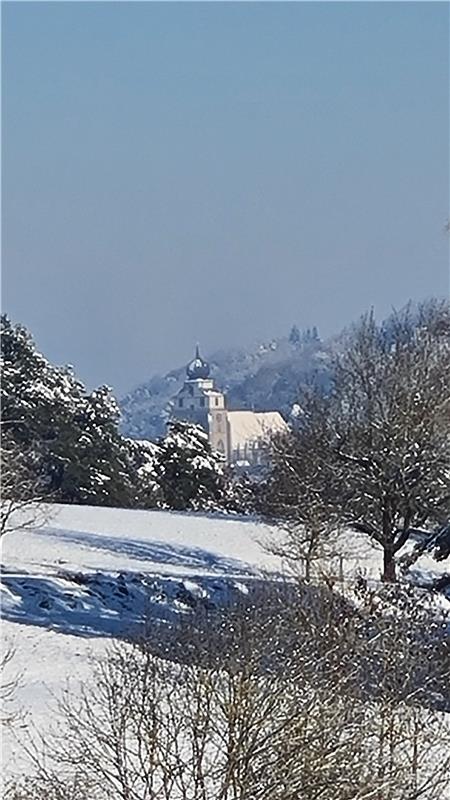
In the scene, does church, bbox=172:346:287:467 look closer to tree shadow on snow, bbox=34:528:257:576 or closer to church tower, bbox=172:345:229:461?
church tower, bbox=172:345:229:461

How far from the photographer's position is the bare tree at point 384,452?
28266 mm

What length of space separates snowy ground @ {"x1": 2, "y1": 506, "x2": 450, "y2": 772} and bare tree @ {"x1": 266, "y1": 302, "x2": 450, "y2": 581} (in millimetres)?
871

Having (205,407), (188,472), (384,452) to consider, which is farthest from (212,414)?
(384,452)

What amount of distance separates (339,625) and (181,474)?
94.4 feet

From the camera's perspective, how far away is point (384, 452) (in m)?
28.8

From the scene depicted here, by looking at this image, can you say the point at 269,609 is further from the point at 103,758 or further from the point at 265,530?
the point at 265,530

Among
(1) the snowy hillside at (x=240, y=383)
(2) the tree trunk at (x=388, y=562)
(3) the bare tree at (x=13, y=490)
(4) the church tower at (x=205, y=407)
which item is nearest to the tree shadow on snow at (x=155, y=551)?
(3) the bare tree at (x=13, y=490)

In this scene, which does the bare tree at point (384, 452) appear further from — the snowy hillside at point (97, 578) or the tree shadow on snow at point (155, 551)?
the snowy hillside at point (97, 578)

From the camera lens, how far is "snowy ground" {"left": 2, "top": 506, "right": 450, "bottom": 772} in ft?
58.4

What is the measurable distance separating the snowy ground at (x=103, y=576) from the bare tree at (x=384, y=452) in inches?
34.3

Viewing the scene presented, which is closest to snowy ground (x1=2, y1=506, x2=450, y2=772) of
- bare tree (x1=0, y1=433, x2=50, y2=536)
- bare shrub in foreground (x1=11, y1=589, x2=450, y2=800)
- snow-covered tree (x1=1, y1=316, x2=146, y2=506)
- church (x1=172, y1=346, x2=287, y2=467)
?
bare tree (x1=0, y1=433, x2=50, y2=536)

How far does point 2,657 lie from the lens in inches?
695

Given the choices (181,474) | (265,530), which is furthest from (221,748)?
(181,474)

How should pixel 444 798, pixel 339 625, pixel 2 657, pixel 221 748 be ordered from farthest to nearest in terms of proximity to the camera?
pixel 2 657, pixel 339 625, pixel 444 798, pixel 221 748
